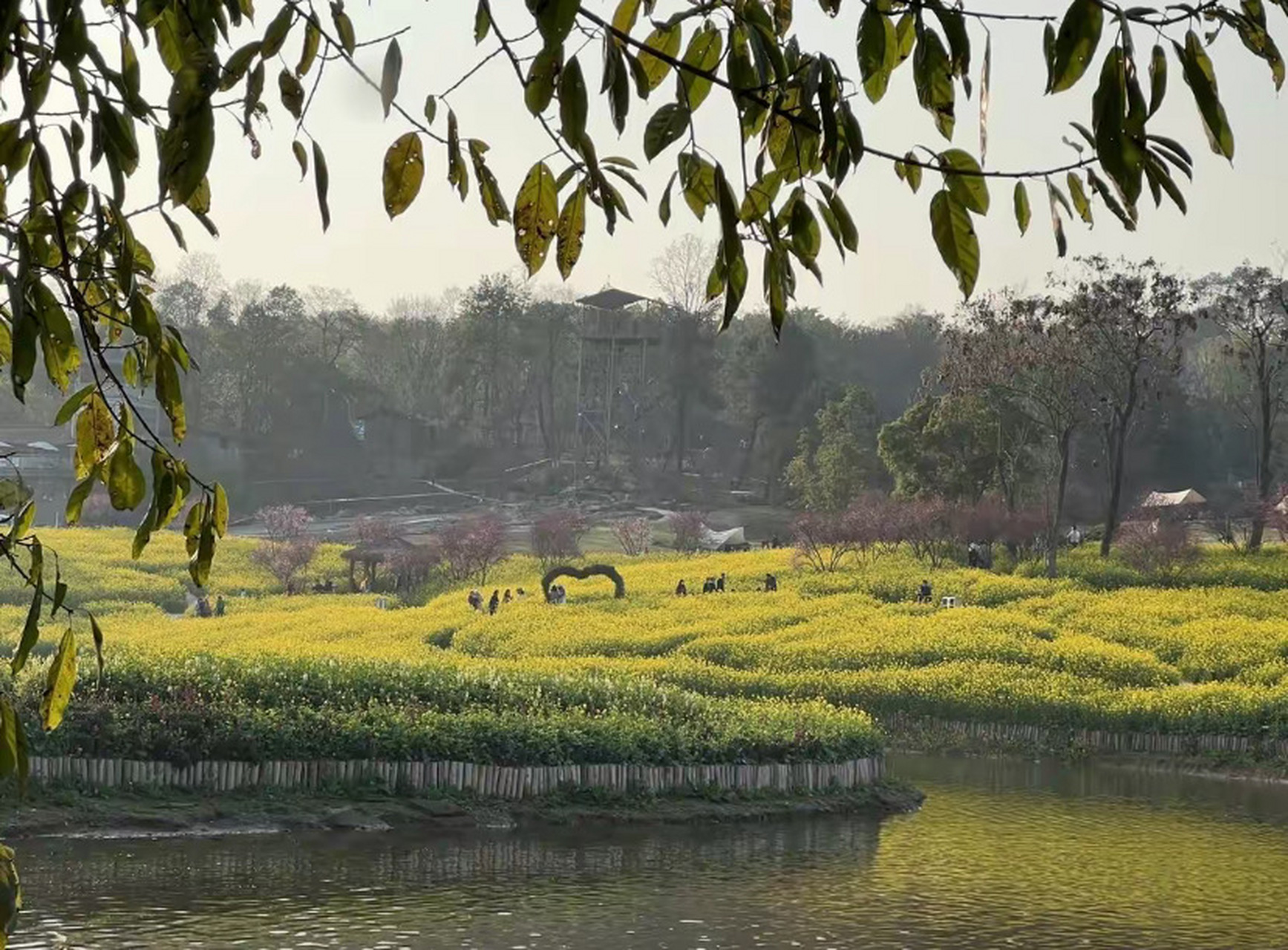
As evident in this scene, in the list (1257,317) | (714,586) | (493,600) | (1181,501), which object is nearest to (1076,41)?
(493,600)

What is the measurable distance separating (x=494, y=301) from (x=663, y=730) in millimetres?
52308

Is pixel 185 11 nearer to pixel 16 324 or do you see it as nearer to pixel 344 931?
pixel 16 324

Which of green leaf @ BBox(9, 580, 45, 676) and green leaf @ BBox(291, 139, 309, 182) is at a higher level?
green leaf @ BBox(291, 139, 309, 182)

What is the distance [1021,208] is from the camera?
238 cm

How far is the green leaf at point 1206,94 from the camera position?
2047 millimetres

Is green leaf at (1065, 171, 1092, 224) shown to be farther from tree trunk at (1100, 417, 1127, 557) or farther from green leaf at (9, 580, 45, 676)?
tree trunk at (1100, 417, 1127, 557)

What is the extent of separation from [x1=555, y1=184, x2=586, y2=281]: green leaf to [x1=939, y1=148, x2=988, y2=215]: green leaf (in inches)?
19.5

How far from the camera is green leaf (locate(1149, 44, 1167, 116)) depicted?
2.08 m

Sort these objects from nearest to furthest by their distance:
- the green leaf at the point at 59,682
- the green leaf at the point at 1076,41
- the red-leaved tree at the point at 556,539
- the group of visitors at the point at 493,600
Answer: the green leaf at the point at 1076,41
the green leaf at the point at 59,682
the group of visitors at the point at 493,600
the red-leaved tree at the point at 556,539

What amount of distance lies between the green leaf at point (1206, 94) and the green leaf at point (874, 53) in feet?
1.18

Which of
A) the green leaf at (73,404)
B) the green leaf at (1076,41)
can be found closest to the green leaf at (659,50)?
the green leaf at (1076,41)

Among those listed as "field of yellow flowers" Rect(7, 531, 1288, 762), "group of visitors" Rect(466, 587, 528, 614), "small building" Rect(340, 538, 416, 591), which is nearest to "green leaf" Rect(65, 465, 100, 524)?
"field of yellow flowers" Rect(7, 531, 1288, 762)

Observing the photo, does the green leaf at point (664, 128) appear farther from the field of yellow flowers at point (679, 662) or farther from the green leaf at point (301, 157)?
the field of yellow flowers at point (679, 662)

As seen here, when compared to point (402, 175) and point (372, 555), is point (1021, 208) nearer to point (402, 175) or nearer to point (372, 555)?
point (402, 175)
